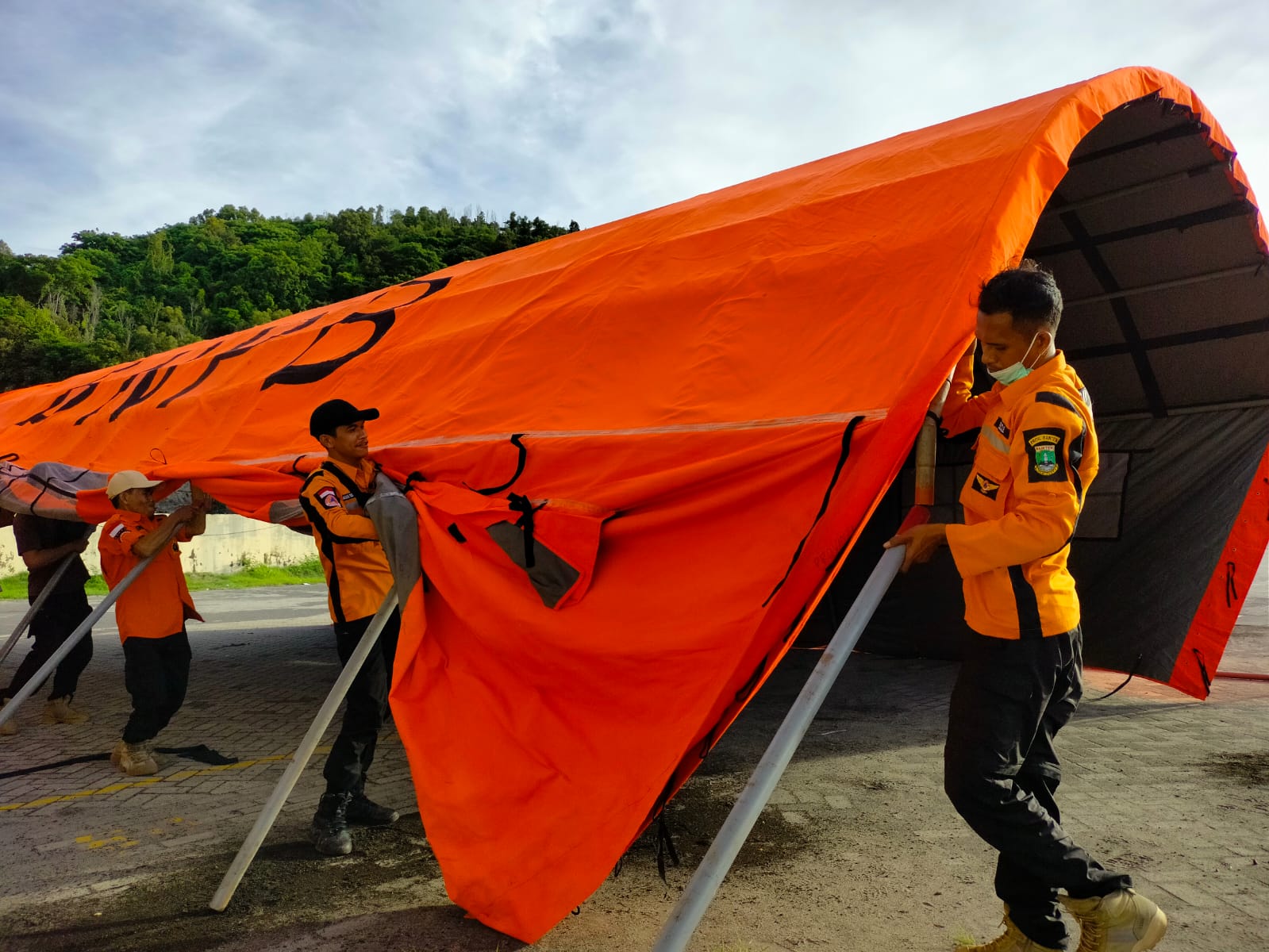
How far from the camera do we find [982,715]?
2186mm

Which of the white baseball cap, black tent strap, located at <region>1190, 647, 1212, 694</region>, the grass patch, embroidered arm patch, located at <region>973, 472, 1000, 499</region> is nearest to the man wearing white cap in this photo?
the white baseball cap

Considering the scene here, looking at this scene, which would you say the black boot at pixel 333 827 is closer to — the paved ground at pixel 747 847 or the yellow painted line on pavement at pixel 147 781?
the paved ground at pixel 747 847

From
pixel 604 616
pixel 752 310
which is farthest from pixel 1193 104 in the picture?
pixel 604 616

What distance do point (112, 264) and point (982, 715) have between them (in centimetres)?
7446

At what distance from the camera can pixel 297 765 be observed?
3090 millimetres

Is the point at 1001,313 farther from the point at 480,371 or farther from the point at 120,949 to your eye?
the point at 120,949

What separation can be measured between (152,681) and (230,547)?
46.2 feet

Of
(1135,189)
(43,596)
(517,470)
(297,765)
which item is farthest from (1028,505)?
(43,596)

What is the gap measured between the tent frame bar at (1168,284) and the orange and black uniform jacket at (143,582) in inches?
206

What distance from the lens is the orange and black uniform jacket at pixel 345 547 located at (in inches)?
138

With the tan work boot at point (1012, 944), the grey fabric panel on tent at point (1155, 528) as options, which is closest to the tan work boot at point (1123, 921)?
the tan work boot at point (1012, 944)

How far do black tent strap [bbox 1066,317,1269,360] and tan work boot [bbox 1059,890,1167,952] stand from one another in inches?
150

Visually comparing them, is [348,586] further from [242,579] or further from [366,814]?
[242,579]

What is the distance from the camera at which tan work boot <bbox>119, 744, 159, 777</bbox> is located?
464 cm
